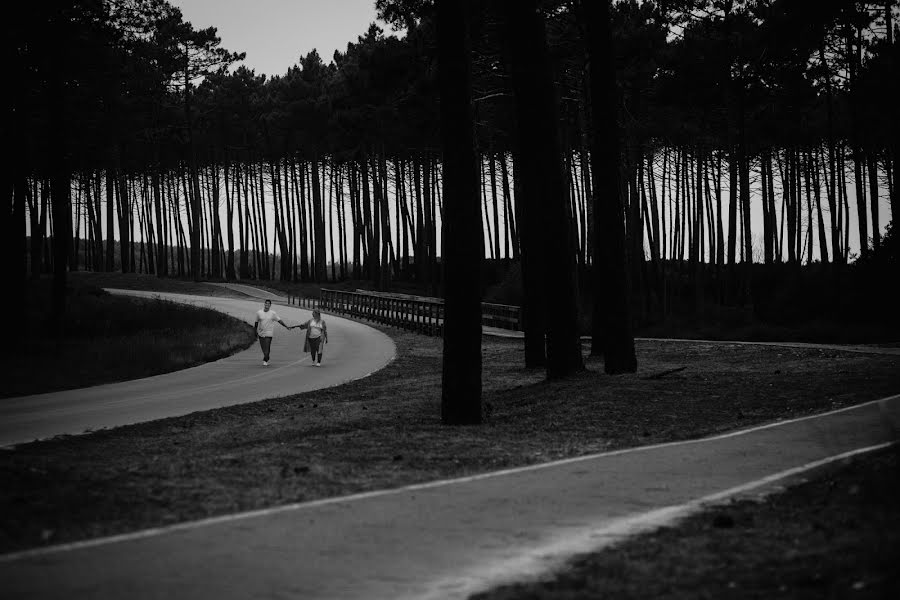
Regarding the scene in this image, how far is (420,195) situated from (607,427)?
47181 mm

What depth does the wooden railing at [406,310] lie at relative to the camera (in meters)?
38.8

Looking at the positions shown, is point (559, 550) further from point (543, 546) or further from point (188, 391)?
point (188, 391)

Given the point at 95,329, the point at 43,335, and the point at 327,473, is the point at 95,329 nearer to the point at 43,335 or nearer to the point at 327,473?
the point at 43,335

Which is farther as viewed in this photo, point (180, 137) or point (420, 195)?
point (180, 137)

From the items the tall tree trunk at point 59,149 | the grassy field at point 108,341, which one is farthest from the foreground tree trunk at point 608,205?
the tall tree trunk at point 59,149

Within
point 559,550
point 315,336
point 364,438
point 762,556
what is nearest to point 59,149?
point 315,336

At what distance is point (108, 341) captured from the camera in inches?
1209

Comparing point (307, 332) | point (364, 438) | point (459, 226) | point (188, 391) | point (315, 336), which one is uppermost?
point (459, 226)

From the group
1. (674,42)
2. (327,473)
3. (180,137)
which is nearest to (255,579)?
(327,473)

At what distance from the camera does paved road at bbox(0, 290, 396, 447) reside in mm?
14922

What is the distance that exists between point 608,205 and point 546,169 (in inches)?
60.9

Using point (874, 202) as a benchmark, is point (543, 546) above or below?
below

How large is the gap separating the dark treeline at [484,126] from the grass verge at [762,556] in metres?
12.6

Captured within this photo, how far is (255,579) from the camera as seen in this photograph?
5.53 metres
